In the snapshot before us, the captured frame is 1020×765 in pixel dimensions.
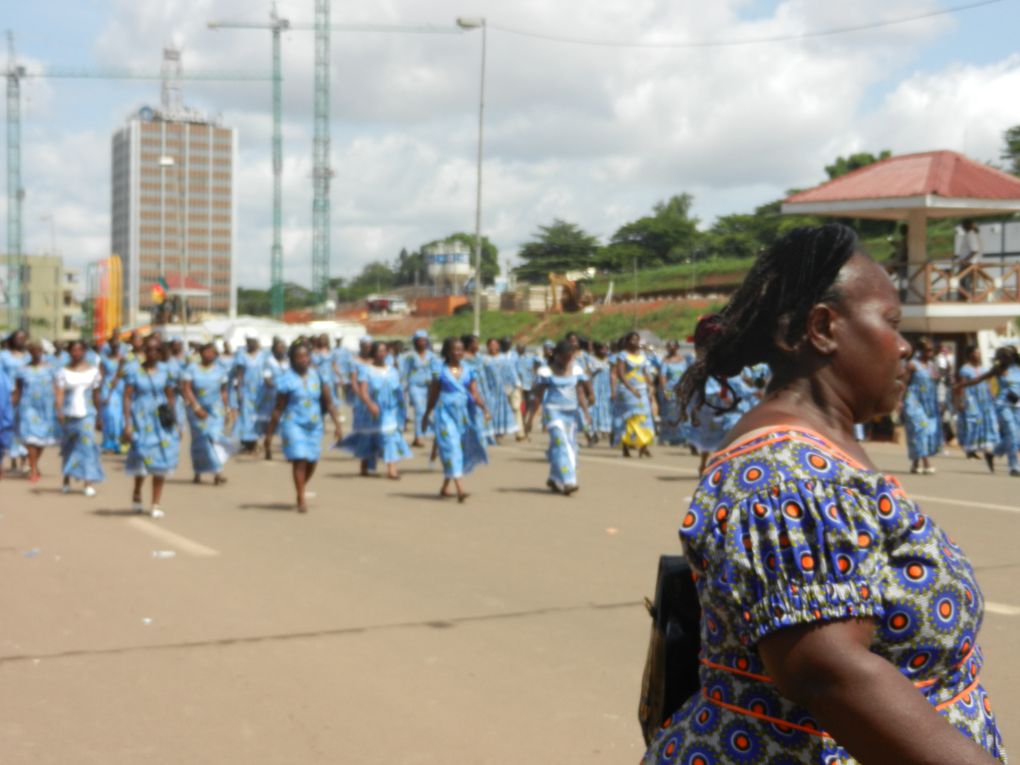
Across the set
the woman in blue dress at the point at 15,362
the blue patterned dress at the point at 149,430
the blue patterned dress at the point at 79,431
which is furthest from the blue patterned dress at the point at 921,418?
the woman in blue dress at the point at 15,362

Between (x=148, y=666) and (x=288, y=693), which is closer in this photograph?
(x=288, y=693)

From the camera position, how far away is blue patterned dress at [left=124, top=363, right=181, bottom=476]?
42.4ft

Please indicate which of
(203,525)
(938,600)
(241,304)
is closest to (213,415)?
(203,525)

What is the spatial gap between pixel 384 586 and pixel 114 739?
3.46 m

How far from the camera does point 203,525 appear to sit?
470 inches

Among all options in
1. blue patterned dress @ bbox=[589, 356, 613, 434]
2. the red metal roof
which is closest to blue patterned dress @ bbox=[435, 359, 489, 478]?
blue patterned dress @ bbox=[589, 356, 613, 434]

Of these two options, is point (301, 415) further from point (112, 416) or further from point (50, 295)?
point (50, 295)

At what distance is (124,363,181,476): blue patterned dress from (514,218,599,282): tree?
4.64 m

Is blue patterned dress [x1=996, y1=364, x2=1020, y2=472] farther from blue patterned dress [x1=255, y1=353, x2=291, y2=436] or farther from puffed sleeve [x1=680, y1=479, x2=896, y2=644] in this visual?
Answer: puffed sleeve [x1=680, y1=479, x2=896, y2=644]

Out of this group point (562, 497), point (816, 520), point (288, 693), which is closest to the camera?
point (816, 520)

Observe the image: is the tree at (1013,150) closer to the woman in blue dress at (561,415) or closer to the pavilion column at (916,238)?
the pavilion column at (916,238)

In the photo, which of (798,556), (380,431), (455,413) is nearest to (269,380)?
(380,431)

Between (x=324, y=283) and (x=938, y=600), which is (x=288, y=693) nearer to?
(x=938, y=600)

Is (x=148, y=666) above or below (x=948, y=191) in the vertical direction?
below
